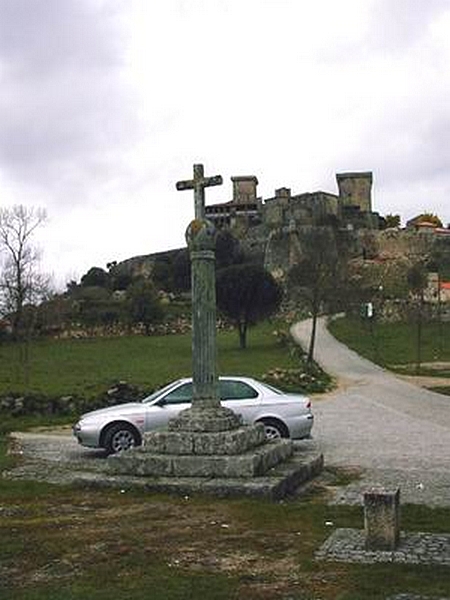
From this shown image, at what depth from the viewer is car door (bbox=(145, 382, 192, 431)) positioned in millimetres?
14305

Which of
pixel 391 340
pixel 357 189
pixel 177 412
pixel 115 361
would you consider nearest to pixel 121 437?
pixel 177 412

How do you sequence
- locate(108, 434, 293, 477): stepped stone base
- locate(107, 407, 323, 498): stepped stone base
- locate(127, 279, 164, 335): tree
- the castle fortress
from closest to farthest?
locate(107, 407, 323, 498): stepped stone base < locate(108, 434, 293, 477): stepped stone base < locate(127, 279, 164, 335): tree < the castle fortress

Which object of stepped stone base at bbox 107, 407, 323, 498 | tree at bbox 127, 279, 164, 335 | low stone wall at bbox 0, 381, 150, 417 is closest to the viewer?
stepped stone base at bbox 107, 407, 323, 498

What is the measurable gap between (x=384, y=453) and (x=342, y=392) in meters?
14.8

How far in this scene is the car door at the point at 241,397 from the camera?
1473cm

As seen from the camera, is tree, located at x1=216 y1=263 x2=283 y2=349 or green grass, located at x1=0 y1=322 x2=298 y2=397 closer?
green grass, located at x1=0 y1=322 x2=298 y2=397

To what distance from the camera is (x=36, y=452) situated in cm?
1525

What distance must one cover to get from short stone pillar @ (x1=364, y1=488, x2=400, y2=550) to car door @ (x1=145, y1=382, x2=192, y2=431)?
23.5 ft

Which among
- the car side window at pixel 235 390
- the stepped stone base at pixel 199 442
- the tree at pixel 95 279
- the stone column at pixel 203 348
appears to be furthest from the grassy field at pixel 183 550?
the tree at pixel 95 279

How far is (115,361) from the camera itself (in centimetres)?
4156

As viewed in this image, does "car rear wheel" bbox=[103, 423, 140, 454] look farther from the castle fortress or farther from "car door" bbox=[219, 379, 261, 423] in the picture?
the castle fortress

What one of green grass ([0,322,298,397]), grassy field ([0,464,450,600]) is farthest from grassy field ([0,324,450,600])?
green grass ([0,322,298,397])

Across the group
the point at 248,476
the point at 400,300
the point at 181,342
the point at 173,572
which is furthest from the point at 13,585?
the point at 400,300

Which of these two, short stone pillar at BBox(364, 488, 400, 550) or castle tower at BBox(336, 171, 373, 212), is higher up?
castle tower at BBox(336, 171, 373, 212)
